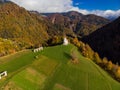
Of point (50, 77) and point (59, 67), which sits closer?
point (50, 77)

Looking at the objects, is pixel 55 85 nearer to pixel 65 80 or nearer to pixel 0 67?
pixel 65 80

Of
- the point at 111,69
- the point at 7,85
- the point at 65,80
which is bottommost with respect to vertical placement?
the point at 111,69

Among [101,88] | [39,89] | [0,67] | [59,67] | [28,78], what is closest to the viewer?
[39,89]

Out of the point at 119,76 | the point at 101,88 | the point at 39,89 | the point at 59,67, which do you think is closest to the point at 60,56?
the point at 59,67

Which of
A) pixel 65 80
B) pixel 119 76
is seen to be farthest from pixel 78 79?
pixel 119 76

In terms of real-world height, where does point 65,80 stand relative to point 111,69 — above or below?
above

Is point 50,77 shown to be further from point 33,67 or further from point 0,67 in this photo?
point 0,67

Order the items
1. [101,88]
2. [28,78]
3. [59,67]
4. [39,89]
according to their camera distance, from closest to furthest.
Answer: [39,89] < [28,78] < [101,88] < [59,67]
